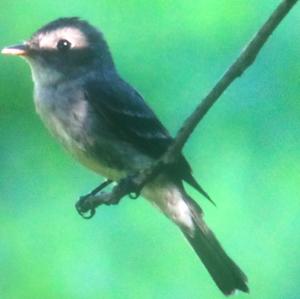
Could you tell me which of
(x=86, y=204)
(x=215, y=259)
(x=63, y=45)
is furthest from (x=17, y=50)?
(x=215, y=259)

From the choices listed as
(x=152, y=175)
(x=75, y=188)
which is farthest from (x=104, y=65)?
(x=152, y=175)

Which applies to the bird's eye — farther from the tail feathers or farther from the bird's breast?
the tail feathers

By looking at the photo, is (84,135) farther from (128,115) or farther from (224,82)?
(224,82)

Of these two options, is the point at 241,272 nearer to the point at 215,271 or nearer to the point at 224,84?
the point at 215,271

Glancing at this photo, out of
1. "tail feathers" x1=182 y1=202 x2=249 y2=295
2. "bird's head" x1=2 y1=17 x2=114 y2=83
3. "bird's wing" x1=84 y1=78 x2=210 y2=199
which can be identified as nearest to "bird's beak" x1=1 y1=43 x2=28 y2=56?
"bird's head" x1=2 y1=17 x2=114 y2=83

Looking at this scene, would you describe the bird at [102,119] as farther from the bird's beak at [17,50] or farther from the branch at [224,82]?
the branch at [224,82]

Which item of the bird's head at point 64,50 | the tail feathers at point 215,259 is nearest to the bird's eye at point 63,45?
the bird's head at point 64,50

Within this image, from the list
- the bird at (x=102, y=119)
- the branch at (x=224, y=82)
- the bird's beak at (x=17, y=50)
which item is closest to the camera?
the branch at (x=224, y=82)
